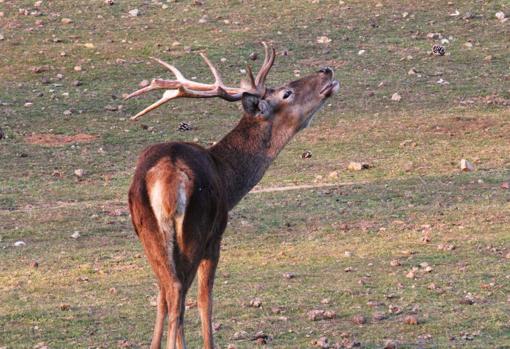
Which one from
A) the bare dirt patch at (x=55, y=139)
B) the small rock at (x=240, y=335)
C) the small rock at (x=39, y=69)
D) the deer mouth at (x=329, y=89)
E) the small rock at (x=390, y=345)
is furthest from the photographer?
the small rock at (x=39, y=69)

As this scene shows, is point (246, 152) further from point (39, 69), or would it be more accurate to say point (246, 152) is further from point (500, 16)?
point (500, 16)

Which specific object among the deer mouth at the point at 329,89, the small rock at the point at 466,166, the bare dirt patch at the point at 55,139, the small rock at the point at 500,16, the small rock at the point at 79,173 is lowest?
the small rock at the point at 500,16

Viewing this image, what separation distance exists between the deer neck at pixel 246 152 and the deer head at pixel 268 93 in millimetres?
74

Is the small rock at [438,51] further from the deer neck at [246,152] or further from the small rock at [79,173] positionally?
the deer neck at [246,152]

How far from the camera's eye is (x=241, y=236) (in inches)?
431

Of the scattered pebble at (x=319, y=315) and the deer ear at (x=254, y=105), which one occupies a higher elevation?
the deer ear at (x=254, y=105)

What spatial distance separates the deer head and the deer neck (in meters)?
0.07

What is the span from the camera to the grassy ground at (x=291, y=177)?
8.58m

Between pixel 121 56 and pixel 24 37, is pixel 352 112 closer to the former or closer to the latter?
pixel 121 56

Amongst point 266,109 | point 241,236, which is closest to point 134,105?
point 241,236

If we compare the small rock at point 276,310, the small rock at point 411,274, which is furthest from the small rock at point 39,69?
the small rock at point 276,310

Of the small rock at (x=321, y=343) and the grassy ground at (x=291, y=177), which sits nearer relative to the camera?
the small rock at (x=321, y=343)

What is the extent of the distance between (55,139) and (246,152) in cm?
689

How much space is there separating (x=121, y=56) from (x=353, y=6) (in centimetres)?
365
